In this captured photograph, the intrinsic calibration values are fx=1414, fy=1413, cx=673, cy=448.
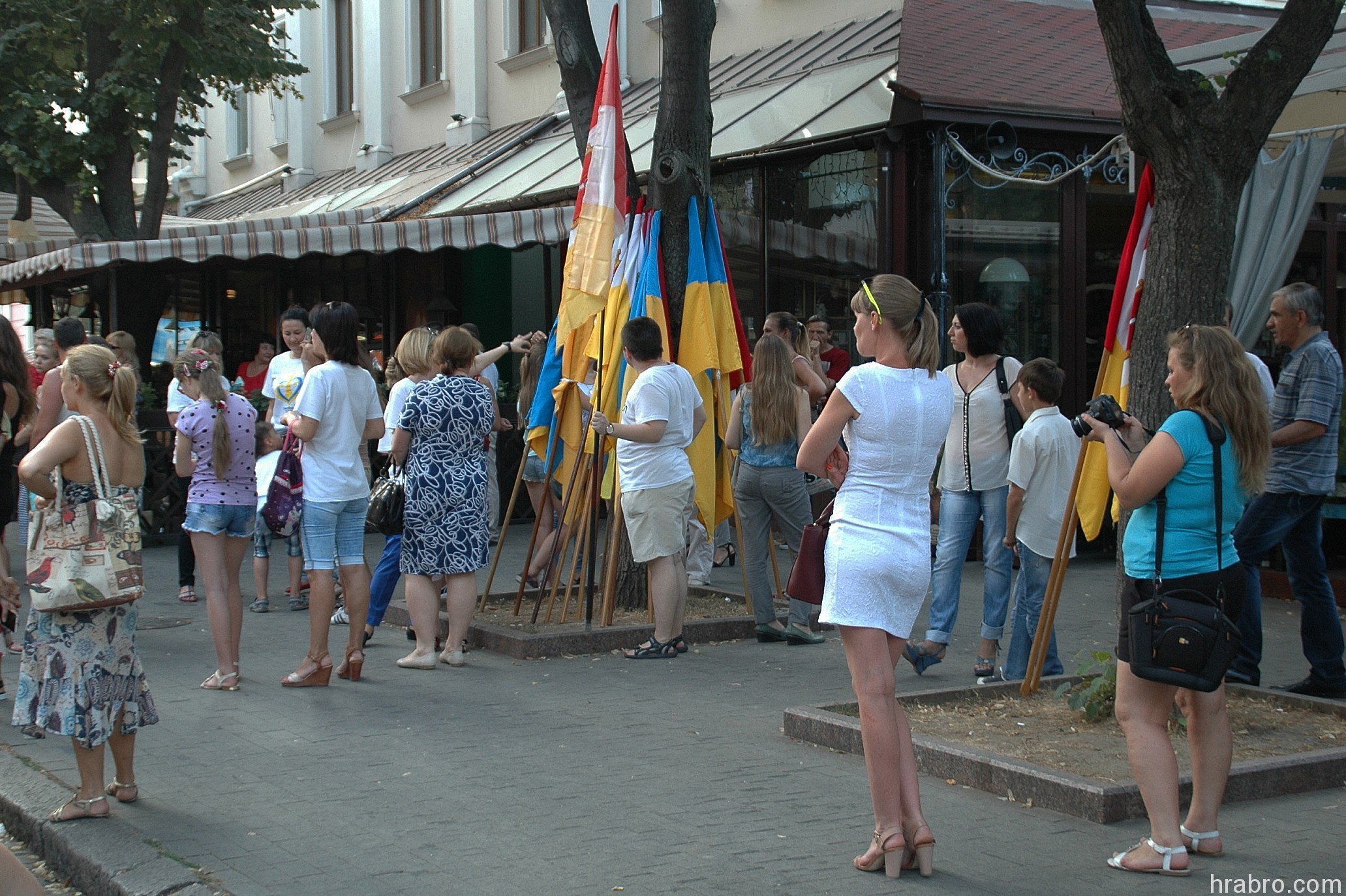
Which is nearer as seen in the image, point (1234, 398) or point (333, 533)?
point (1234, 398)

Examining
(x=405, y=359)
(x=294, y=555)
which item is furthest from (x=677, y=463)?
(x=294, y=555)

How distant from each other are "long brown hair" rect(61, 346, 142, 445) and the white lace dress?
2.80 m

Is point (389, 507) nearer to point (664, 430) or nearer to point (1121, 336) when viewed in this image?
point (664, 430)

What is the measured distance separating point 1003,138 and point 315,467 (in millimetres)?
6951

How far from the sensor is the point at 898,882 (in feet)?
14.4

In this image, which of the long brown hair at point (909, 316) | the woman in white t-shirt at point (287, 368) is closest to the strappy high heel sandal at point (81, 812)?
the long brown hair at point (909, 316)

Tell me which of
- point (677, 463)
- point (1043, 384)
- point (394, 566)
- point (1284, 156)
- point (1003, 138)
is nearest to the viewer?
point (1043, 384)

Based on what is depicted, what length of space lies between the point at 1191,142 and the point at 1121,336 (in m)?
1.12

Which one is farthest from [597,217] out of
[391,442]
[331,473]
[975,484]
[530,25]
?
[530,25]

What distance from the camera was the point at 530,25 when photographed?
20.4 metres

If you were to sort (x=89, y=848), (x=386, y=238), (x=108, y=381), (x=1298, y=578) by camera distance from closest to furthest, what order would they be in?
(x=89, y=848)
(x=108, y=381)
(x=1298, y=578)
(x=386, y=238)

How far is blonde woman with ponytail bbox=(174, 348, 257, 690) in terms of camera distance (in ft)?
24.2

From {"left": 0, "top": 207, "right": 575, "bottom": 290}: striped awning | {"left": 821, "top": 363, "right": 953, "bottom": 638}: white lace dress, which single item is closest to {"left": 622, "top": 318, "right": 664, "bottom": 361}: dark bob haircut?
{"left": 821, "top": 363, "right": 953, "bottom": 638}: white lace dress

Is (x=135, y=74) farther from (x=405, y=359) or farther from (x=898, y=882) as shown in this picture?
(x=898, y=882)
